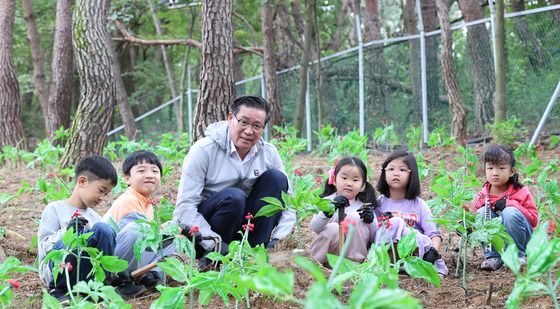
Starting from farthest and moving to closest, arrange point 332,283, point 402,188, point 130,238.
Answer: point 402,188
point 130,238
point 332,283

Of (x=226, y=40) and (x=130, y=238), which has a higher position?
(x=226, y=40)

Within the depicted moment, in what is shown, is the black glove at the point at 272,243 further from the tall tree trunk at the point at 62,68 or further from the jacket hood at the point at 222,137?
the tall tree trunk at the point at 62,68

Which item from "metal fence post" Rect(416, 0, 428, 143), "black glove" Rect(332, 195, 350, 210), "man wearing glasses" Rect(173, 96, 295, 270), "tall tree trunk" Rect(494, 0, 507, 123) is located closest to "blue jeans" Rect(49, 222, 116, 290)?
"man wearing glasses" Rect(173, 96, 295, 270)

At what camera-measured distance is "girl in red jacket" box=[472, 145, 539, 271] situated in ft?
12.9

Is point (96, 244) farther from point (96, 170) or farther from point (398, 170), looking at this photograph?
point (398, 170)

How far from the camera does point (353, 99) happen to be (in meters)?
11.6

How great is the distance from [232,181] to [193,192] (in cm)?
26

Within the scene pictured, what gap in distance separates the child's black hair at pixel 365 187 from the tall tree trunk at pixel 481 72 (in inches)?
229

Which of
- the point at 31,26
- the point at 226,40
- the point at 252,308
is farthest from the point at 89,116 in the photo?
the point at 31,26

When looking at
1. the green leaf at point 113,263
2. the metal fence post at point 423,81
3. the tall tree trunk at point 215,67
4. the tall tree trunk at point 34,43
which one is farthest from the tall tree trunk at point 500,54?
the tall tree trunk at point 34,43

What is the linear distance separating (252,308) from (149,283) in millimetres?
659

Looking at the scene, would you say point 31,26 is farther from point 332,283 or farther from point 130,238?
point 332,283

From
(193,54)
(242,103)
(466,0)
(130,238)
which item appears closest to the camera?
(130,238)

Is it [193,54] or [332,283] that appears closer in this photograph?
[332,283]
